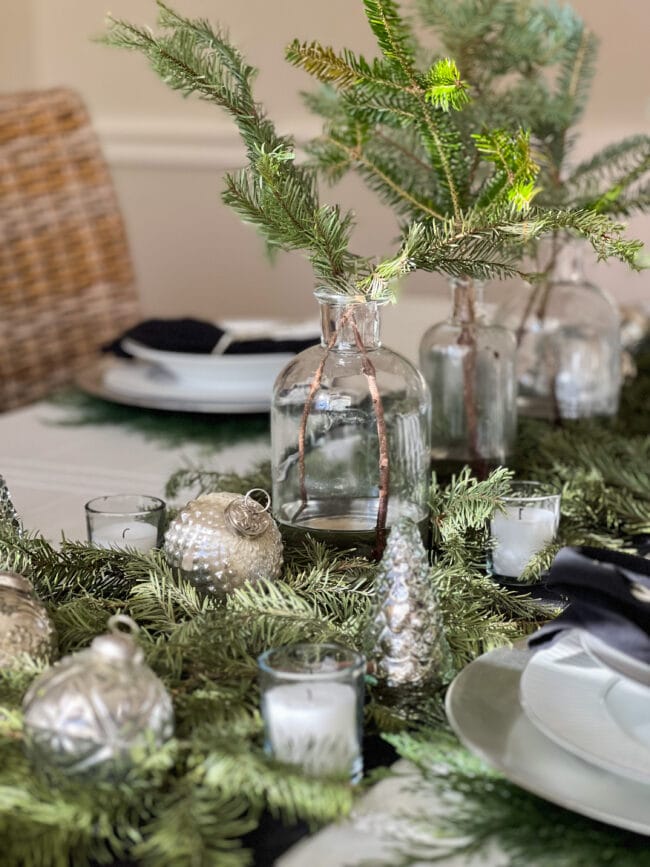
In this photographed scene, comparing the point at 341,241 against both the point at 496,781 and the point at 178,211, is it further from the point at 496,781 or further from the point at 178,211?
the point at 178,211

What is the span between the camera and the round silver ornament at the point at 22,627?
0.53 m

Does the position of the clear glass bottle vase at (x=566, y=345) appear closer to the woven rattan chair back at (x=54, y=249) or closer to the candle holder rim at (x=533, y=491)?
the candle holder rim at (x=533, y=491)

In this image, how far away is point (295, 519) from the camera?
2.36 feet

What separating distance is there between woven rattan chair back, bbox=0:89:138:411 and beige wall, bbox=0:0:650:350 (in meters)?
0.98

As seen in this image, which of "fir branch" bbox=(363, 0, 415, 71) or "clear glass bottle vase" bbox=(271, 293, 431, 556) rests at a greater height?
"fir branch" bbox=(363, 0, 415, 71)

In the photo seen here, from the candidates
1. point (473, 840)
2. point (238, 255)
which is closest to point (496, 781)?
point (473, 840)

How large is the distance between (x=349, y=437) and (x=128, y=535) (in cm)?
15

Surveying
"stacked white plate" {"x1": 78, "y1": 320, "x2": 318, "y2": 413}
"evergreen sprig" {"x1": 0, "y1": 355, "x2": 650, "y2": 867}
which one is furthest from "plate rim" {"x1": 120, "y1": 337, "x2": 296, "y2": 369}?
"evergreen sprig" {"x1": 0, "y1": 355, "x2": 650, "y2": 867}

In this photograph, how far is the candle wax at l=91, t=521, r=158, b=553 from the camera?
2.32ft

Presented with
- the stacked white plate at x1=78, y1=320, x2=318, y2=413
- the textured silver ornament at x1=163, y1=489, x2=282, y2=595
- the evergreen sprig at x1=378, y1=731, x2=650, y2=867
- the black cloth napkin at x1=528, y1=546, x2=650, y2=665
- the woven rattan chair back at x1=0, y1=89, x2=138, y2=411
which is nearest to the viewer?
the evergreen sprig at x1=378, y1=731, x2=650, y2=867

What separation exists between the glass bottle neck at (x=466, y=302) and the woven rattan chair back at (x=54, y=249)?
3.04 feet

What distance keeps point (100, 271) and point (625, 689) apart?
4.56 ft

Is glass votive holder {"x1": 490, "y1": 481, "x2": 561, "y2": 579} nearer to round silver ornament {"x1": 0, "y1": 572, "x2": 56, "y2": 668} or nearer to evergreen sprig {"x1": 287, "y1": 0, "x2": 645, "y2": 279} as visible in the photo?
evergreen sprig {"x1": 287, "y1": 0, "x2": 645, "y2": 279}

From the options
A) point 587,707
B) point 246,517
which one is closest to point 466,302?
point 246,517
